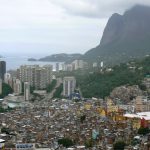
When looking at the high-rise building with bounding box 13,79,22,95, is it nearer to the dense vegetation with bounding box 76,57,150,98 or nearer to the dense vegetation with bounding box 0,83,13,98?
the dense vegetation with bounding box 0,83,13,98

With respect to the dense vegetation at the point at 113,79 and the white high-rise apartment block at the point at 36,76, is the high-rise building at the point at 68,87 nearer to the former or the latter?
the dense vegetation at the point at 113,79

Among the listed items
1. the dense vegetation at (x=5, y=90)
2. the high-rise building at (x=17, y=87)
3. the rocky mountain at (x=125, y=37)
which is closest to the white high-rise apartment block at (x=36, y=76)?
the dense vegetation at (x=5, y=90)

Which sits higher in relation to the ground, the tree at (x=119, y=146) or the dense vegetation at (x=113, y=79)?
the dense vegetation at (x=113, y=79)

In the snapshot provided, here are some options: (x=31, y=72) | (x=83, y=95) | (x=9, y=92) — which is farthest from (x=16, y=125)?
(x=31, y=72)

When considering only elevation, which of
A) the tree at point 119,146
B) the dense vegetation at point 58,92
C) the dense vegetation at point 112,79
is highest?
the dense vegetation at point 112,79

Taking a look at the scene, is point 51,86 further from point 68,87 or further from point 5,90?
Answer: point 5,90

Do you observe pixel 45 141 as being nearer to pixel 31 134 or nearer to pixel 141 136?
pixel 31 134

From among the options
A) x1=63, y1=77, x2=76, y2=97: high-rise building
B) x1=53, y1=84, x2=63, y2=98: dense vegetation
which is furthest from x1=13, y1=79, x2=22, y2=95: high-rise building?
x1=63, y1=77, x2=76, y2=97: high-rise building

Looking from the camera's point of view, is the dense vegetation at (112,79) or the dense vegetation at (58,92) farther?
the dense vegetation at (58,92)

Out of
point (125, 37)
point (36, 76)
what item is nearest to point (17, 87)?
point (36, 76)
